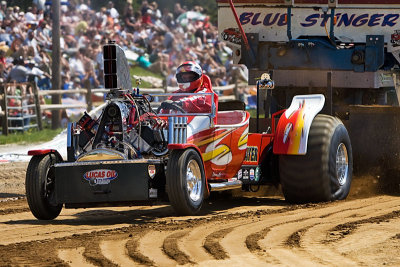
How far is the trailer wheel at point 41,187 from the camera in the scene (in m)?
9.20

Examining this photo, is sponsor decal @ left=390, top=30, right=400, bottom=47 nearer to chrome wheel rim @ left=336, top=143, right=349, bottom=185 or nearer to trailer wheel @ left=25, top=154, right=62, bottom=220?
chrome wheel rim @ left=336, top=143, right=349, bottom=185

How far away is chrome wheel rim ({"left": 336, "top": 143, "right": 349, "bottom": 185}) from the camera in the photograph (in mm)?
10906

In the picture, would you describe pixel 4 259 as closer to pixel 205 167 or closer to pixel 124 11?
pixel 205 167

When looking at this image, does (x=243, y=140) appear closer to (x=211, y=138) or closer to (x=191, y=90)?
(x=211, y=138)

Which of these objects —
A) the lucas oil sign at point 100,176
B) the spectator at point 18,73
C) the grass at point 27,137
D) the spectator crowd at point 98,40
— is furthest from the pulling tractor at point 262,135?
the spectator crowd at point 98,40

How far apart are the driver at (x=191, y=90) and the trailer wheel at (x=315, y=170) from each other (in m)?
1.10

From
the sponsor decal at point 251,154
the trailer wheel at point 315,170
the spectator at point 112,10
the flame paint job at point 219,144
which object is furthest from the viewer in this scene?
the spectator at point 112,10

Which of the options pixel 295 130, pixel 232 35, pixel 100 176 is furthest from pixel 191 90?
pixel 232 35

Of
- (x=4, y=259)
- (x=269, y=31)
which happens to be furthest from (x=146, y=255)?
(x=269, y=31)

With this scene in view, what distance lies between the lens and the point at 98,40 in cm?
2511

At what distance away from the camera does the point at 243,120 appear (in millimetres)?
10703

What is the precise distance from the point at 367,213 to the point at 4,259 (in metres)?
4.19

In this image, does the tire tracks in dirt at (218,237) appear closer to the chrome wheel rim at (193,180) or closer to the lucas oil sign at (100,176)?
the chrome wheel rim at (193,180)

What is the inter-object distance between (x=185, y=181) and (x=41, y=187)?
147 centimetres
